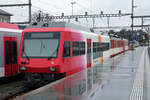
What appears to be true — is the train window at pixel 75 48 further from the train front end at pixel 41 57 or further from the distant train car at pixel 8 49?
the distant train car at pixel 8 49

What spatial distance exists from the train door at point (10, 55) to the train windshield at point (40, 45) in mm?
1116

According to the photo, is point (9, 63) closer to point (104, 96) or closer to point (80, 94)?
point (80, 94)

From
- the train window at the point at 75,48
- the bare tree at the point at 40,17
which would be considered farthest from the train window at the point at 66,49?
the bare tree at the point at 40,17

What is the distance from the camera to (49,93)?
28.7 feet

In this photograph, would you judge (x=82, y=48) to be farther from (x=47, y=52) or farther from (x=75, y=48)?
(x=47, y=52)

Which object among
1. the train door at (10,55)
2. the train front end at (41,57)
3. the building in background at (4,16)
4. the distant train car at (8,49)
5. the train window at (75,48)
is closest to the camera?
the train front end at (41,57)

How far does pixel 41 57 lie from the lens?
37.9 feet

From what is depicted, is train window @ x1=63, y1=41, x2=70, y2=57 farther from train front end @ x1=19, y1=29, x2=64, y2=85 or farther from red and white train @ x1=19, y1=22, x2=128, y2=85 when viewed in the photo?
train front end @ x1=19, y1=29, x2=64, y2=85

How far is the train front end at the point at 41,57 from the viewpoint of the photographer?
11414mm

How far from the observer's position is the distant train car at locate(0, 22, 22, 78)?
12.2m

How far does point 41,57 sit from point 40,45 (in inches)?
24.6

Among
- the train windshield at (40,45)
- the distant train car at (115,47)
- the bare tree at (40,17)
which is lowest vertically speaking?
the distant train car at (115,47)

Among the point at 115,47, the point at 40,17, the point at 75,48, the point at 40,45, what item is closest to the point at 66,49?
the point at 40,45

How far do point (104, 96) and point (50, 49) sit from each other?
4349 mm
